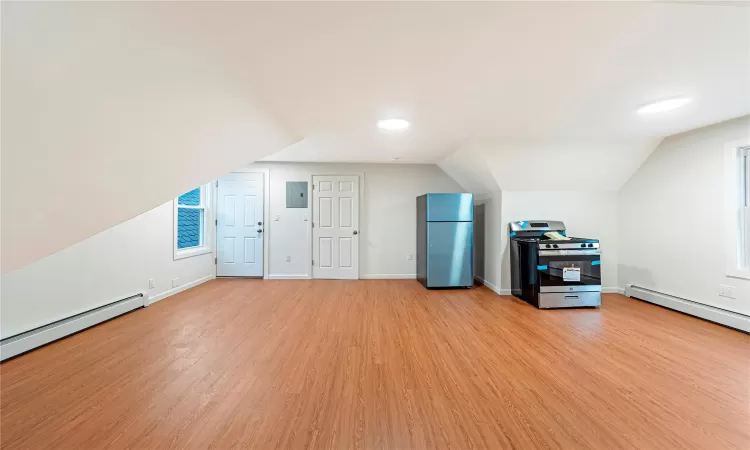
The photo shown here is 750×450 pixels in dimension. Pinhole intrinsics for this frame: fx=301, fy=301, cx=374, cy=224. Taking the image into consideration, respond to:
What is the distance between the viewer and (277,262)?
5.57 metres

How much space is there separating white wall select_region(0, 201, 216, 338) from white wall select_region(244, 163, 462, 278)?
5.32ft

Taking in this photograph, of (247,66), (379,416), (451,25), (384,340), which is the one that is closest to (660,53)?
(451,25)

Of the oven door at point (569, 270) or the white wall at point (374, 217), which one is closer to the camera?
the oven door at point (569, 270)

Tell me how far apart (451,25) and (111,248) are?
4.03 m

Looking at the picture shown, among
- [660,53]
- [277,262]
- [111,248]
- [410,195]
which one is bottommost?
[277,262]

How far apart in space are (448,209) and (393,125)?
216 centimetres

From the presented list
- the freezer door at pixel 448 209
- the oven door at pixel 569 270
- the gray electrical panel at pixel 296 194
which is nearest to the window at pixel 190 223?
the gray electrical panel at pixel 296 194

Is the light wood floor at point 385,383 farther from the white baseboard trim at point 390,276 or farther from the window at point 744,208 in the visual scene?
the white baseboard trim at point 390,276

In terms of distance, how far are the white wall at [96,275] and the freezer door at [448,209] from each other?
12.7 feet

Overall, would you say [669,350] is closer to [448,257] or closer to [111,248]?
[448,257]

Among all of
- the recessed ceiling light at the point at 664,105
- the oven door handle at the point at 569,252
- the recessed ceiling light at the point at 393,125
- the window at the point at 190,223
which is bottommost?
the oven door handle at the point at 569,252

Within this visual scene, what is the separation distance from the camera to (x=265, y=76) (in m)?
1.87

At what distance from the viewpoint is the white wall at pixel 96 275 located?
8.19 feet

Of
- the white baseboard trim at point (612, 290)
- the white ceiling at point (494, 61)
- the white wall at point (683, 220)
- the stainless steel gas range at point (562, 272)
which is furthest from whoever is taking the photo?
the white baseboard trim at point (612, 290)
